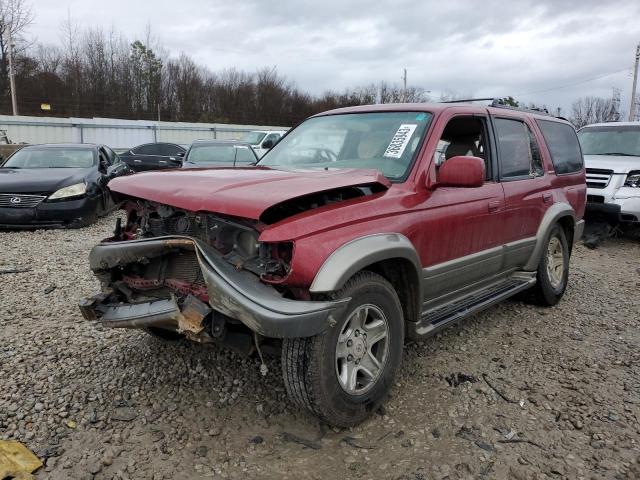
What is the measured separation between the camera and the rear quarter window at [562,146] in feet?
16.5

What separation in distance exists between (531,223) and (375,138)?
1779 mm

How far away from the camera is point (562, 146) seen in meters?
5.27

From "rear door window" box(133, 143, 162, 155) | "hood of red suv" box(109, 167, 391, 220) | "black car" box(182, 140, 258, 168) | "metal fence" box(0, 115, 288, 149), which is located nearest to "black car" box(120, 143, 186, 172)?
"rear door window" box(133, 143, 162, 155)

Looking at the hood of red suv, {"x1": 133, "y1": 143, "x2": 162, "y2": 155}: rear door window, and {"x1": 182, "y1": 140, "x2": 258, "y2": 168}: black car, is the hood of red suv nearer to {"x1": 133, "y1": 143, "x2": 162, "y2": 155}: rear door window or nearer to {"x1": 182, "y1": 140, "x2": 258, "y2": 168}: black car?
{"x1": 182, "y1": 140, "x2": 258, "y2": 168}: black car

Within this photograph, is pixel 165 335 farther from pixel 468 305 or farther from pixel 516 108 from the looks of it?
pixel 516 108

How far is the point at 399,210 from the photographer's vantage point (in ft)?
10.2

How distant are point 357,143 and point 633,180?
6.64 metres

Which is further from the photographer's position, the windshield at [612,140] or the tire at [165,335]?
the windshield at [612,140]

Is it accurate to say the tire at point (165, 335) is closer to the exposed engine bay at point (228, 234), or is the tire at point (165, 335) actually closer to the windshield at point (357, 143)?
the exposed engine bay at point (228, 234)

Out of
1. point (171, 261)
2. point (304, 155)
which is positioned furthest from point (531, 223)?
point (171, 261)

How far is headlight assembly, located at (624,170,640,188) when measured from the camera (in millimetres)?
8312

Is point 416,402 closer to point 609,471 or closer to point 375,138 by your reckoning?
point 609,471

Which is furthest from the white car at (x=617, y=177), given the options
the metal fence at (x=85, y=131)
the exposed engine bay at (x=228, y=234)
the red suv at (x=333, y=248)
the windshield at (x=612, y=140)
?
the metal fence at (x=85, y=131)

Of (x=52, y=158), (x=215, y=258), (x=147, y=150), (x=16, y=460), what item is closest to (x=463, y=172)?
(x=215, y=258)
